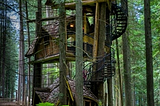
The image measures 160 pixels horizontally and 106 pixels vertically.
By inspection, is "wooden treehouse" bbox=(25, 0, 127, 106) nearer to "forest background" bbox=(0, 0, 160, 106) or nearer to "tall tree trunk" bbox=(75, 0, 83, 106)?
"forest background" bbox=(0, 0, 160, 106)

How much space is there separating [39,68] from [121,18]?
692cm

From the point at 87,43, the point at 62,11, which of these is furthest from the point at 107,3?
the point at 62,11

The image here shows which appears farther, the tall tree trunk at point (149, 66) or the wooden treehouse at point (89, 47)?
the wooden treehouse at point (89, 47)

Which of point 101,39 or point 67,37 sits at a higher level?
point 67,37

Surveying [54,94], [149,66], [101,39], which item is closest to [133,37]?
[101,39]

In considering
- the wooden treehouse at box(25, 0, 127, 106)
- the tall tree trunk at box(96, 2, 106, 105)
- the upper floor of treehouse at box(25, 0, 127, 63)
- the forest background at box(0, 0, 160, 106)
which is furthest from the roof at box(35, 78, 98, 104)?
the upper floor of treehouse at box(25, 0, 127, 63)

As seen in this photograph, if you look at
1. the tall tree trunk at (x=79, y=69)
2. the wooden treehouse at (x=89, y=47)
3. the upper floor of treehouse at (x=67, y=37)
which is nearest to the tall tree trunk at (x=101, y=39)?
the wooden treehouse at (x=89, y=47)

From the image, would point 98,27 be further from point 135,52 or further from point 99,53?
point 135,52

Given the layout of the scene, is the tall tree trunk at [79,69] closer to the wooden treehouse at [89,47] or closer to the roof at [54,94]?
the roof at [54,94]

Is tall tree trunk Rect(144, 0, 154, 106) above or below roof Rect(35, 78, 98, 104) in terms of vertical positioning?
above

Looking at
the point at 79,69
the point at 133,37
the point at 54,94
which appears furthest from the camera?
the point at 133,37

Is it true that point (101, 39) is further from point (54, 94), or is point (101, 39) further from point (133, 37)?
point (133, 37)

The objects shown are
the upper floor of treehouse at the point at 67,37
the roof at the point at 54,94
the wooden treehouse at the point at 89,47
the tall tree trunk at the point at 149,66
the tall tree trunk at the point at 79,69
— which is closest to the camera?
the tall tree trunk at the point at 79,69

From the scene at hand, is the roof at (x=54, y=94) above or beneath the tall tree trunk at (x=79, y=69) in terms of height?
beneath
